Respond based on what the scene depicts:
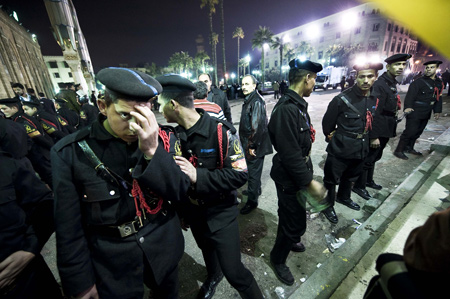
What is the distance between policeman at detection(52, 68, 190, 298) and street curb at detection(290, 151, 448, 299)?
1783 mm

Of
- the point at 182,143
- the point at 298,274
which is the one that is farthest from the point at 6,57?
the point at 298,274

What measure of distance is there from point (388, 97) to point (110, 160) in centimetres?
523

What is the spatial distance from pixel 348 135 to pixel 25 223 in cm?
431

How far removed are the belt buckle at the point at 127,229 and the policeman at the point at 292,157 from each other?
167 centimetres

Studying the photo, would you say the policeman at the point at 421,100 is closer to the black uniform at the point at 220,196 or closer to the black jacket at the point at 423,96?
the black jacket at the point at 423,96

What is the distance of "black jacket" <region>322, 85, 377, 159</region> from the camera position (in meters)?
3.27

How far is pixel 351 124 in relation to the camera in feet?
10.8

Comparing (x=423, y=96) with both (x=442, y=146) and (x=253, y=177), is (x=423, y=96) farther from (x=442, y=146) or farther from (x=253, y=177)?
(x=253, y=177)

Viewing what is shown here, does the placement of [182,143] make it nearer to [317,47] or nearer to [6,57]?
[6,57]

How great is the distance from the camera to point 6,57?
21.2 meters

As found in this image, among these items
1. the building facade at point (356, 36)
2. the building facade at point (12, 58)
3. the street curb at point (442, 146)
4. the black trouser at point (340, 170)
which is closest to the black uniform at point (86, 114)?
the black trouser at point (340, 170)

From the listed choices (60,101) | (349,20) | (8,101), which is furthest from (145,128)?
(349,20)

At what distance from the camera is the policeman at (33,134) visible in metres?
4.50

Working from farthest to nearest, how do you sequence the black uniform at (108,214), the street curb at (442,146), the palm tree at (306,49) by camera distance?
the palm tree at (306,49)
the street curb at (442,146)
the black uniform at (108,214)
